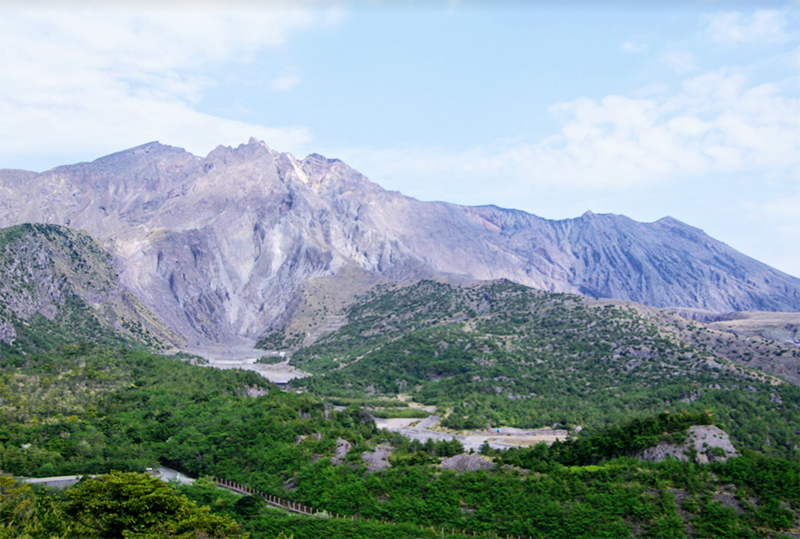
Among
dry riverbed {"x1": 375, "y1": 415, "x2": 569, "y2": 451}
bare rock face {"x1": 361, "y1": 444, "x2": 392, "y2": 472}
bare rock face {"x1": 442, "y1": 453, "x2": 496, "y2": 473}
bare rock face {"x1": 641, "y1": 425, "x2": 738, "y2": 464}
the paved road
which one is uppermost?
bare rock face {"x1": 641, "y1": 425, "x2": 738, "y2": 464}

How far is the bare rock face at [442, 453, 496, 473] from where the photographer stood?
7231cm

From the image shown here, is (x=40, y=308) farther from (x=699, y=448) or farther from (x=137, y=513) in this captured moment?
(x=699, y=448)

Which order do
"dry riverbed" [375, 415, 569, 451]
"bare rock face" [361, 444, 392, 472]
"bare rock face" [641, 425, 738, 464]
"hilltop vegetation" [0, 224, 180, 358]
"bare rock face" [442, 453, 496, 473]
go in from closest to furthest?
"bare rock face" [641, 425, 738, 464] → "bare rock face" [442, 453, 496, 473] → "bare rock face" [361, 444, 392, 472] → "dry riverbed" [375, 415, 569, 451] → "hilltop vegetation" [0, 224, 180, 358]

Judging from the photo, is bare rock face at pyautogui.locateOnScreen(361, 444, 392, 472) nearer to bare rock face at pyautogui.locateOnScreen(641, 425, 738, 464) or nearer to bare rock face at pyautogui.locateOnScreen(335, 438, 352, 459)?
bare rock face at pyautogui.locateOnScreen(335, 438, 352, 459)

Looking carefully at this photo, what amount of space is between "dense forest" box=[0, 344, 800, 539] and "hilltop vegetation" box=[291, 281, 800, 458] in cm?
3321

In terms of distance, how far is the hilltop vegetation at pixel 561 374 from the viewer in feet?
365

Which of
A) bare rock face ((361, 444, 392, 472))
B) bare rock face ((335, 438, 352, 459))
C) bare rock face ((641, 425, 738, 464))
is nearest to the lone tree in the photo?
bare rock face ((361, 444, 392, 472))

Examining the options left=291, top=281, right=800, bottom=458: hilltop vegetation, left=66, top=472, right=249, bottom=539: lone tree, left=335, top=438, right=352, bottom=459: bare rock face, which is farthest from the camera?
left=291, top=281, right=800, bottom=458: hilltop vegetation

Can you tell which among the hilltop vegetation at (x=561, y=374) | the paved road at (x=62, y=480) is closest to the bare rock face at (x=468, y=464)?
the paved road at (x=62, y=480)

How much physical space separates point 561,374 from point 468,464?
252ft

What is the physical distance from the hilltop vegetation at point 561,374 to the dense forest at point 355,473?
3321cm

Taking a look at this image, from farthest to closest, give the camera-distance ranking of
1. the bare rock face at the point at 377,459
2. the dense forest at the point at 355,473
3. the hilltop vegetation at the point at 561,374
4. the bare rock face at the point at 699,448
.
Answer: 1. the hilltop vegetation at the point at 561,374
2. the bare rock face at the point at 377,459
3. the bare rock face at the point at 699,448
4. the dense forest at the point at 355,473

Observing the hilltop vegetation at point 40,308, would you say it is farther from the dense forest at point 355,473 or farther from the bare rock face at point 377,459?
the bare rock face at point 377,459

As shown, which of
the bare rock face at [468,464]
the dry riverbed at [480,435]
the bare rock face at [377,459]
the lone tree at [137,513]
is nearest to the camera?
the lone tree at [137,513]
